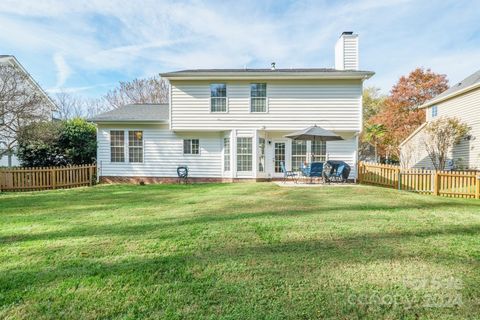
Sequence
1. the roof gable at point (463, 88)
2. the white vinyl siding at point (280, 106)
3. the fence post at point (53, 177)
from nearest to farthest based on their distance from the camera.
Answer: the fence post at point (53, 177), the white vinyl siding at point (280, 106), the roof gable at point (463, 88)

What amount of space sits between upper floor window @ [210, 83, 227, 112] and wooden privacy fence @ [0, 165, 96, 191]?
23.1ft

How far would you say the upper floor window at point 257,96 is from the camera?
44.4 feet

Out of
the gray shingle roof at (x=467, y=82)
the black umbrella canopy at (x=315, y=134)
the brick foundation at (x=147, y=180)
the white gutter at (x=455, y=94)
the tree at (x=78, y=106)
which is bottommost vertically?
the brick foundation at (x=147, y=180)

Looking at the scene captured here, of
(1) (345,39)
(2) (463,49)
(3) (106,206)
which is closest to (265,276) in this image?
(3) (106,206)

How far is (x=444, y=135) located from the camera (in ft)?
52.4

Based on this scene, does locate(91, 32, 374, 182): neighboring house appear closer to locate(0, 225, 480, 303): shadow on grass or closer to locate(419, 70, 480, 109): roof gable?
locate(419, 70, 480, 109): roof gable

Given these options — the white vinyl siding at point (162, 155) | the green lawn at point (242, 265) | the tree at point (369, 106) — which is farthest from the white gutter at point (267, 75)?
the tree at point (369, 106)

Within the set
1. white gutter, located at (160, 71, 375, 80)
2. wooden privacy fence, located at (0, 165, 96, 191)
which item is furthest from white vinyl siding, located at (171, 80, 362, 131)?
wooden privacy fence, located at (0, 165, 96, 191)

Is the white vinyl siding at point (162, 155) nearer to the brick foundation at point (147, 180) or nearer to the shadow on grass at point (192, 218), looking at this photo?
the brick foundation at point (147, 180)

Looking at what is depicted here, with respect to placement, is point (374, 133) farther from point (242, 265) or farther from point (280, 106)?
point (242, 265)

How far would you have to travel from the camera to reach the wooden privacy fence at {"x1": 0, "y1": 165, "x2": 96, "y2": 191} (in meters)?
11.2

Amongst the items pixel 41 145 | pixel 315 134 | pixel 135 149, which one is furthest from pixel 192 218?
pixel 41 145

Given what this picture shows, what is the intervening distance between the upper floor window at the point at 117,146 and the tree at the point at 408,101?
25.6 meters

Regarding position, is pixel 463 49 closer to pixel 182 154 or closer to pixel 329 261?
pixel 182 154
